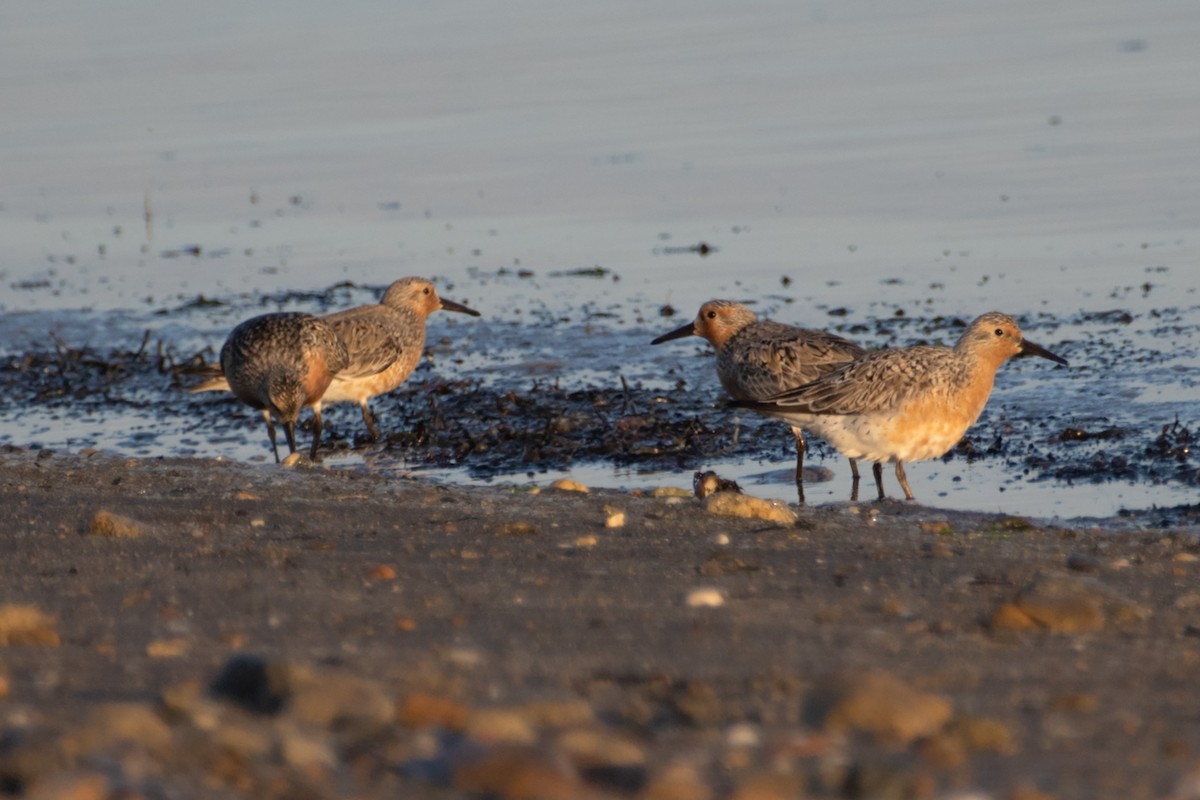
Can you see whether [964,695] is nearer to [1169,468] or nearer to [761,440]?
[1169,468]

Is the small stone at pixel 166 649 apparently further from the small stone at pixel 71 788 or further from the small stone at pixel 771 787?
the small stone at pixel 771 787

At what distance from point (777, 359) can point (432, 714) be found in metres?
6.18

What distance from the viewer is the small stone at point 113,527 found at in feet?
19.7

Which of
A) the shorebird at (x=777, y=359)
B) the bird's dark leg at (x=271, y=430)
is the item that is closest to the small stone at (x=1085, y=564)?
the shorebird at (x=777, y=359)

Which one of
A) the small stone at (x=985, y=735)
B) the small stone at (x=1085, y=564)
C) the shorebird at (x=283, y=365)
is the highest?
the small stone at (x=985, y=735)

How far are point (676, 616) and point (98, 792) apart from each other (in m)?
2.07

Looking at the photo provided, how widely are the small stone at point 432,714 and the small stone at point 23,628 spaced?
3.91 feet

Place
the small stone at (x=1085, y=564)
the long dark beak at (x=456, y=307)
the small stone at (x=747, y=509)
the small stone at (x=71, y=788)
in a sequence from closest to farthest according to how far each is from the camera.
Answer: the small stone at (x=71, y=788), the small stone at (x=1085, y=564), the small stone at (x=747, y=509), the long dark beak at (x=456, y=307)

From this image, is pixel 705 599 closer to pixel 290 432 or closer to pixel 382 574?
pixel 382 574

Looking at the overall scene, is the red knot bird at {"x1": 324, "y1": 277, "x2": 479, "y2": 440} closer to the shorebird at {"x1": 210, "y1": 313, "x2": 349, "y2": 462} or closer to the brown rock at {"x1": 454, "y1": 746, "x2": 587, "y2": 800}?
the shorebird at {"x1": 210, "y1": 313, "x2": 349, "y2": 462}

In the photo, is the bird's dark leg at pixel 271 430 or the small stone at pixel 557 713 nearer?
the small stone at pixel 557 713

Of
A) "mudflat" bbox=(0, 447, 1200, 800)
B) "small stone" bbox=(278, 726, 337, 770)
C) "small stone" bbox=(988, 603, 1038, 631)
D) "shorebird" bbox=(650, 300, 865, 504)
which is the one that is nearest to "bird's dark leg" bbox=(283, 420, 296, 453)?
"shorebird" bbox=(650, 300, 865, 504)

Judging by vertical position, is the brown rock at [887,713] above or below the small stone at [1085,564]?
above

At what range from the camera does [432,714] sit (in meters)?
3.54
